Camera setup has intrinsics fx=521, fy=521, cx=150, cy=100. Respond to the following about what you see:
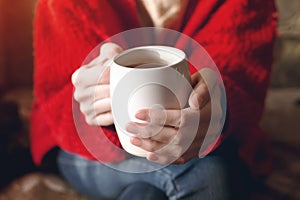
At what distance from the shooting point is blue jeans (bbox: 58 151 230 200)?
20.9 inches

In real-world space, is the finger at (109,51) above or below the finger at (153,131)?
above

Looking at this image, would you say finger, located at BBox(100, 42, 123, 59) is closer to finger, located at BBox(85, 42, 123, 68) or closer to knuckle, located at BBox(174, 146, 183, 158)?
finger, located at BBox(85, 42, 123, 68)

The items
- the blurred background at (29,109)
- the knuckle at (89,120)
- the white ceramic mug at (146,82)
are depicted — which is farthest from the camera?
the blurred background at (29,109)

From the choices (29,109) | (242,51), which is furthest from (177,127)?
(29,109)

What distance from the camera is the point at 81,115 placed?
0.52 meters

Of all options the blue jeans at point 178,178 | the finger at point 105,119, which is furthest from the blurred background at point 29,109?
the finger at point 105,119

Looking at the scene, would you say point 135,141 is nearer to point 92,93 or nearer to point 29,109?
point 92,93

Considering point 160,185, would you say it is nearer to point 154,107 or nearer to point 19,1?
point 154,107

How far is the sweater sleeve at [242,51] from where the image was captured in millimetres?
538

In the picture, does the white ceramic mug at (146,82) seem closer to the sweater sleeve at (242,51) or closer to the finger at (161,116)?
the finger at (161,116)

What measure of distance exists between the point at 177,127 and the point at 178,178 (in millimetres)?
119

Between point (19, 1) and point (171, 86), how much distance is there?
0.56 meters

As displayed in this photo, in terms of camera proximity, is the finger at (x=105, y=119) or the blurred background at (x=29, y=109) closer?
the finger at (x=105, y=119)

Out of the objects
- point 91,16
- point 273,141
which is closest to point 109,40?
point 91,16
